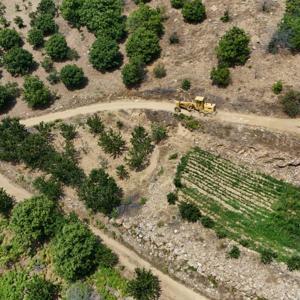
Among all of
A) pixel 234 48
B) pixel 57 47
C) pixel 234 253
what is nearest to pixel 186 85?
pixel 234 48

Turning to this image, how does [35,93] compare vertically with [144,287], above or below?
above

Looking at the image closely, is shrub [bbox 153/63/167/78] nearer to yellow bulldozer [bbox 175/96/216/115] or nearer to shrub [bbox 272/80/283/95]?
yellow bulldozer [bbox 175/96/216/115]

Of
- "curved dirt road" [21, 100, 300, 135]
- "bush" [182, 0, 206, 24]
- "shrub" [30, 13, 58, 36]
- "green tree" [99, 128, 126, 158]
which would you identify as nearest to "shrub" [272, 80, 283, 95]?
"curved dirt road" [21, 100, 300, 135]

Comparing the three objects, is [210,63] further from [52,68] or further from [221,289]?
[221,289]

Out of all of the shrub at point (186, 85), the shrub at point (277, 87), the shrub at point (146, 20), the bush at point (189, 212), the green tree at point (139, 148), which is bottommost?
the bush at point (189, 212)

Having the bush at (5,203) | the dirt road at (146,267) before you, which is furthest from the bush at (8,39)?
the dirt road at (146,267)

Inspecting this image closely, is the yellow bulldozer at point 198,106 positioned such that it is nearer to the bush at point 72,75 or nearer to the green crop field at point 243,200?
the green crop field at point 243,200

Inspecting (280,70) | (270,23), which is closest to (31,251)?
(280,70)

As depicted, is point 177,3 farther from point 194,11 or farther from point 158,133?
point 158,133
